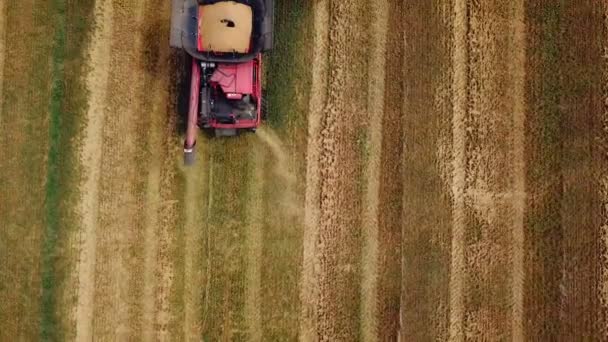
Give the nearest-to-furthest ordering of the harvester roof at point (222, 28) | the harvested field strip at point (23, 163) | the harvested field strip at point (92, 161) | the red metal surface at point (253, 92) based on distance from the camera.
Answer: the harvester roof at point (222, 28) < the red metal surface at point (253, 92) < the harvested field strip at point (23, 163) < the harvested field strip at point (92, 161)

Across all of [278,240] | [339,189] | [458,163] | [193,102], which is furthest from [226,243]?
[458,163]

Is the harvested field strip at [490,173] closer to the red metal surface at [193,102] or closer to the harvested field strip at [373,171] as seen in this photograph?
the harvested field strip at [373,171]

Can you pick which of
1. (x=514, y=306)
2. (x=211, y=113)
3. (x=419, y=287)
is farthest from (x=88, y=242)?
(x=514, y=306)

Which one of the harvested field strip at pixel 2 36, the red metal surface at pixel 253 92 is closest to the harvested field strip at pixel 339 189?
the red metal surface at pixel 253 92

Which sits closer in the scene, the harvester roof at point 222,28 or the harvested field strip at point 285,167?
the harvester roof at point 222,28

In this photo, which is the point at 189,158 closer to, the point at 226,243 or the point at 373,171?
the point at 226,243

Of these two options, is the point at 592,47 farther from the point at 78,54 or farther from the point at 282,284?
the point at 78,54

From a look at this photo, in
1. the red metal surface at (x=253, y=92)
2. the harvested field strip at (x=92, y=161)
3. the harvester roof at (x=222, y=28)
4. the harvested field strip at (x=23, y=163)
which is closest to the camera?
the harvester roof at (x=222, y=28)
